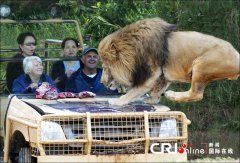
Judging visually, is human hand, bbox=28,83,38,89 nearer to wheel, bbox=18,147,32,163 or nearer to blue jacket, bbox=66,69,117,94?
blue jacket, bbox=66,69,117,94

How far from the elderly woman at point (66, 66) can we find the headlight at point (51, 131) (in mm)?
2099

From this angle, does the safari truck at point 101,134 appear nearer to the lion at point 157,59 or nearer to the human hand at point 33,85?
the lion at point 157,59

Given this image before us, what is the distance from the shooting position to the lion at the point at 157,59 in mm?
9617

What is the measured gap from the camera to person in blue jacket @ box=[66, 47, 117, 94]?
10344 mm

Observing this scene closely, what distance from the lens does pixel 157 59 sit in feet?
31.8

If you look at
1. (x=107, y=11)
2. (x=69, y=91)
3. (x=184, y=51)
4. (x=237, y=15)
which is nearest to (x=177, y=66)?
(x=184, y=51)

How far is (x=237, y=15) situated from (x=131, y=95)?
4053mm

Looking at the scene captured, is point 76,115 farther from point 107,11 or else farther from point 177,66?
point 107,11

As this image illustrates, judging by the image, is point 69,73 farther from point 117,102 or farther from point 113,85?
point 117,102

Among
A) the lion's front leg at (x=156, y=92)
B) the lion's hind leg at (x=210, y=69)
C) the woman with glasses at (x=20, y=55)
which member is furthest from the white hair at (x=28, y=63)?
the lion's hind leg at (x=210, y=69)

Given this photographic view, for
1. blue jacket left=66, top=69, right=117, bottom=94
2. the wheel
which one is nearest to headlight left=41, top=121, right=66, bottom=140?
the wheel

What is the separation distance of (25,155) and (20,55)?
2.48 metres

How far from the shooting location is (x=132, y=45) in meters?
9.61

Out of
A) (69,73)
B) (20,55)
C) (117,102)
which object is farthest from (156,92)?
(20,55)
